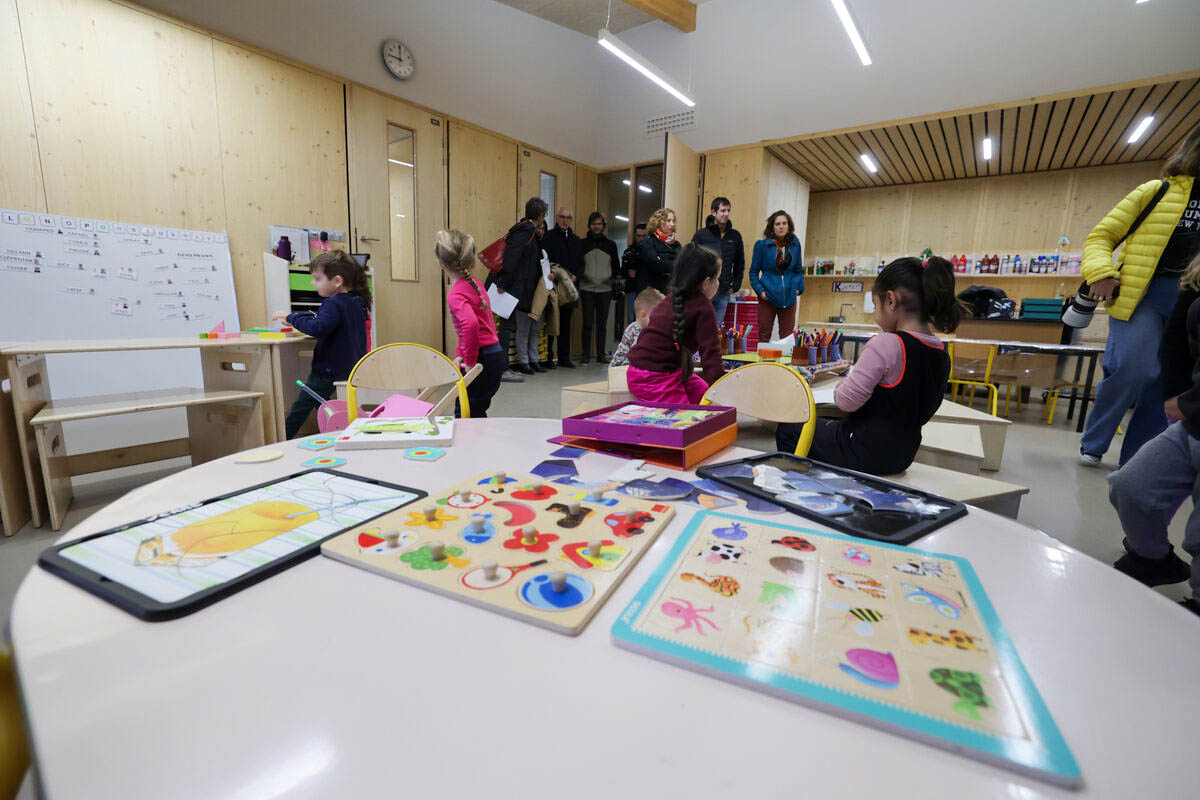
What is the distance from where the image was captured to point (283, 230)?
4086 millimetres

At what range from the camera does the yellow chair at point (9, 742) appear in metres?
0.52

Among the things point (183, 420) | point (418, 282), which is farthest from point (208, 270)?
point (418, 282)

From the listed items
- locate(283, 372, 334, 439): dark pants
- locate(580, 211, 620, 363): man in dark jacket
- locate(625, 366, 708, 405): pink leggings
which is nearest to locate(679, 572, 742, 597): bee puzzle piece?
locate(625, 366, 708, 405): pink leggings

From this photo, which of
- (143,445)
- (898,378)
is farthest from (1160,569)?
(143,445)

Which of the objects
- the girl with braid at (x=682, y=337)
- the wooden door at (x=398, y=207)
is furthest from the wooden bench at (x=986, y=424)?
the wooden door at (x=398, y=207)

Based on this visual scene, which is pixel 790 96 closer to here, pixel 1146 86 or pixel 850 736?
pixel 1146 86

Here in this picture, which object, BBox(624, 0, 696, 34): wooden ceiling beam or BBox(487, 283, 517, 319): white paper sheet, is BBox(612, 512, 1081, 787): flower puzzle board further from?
BBox(624, 0, 696, 34): wooden ceiling beam

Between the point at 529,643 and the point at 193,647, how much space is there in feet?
0.82

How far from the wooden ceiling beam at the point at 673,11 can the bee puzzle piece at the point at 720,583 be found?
6.09 m

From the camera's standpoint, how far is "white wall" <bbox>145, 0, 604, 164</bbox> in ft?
13.0

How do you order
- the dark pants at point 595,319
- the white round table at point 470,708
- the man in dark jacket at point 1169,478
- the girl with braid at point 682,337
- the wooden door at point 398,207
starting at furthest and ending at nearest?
the dark pants at point 595,319
the wooden door at point 398,207
the girl with braid at point 682,337
the man in dark jacket at point 1169,478
the white round table at point 470,708

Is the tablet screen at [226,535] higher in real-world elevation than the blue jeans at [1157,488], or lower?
higher

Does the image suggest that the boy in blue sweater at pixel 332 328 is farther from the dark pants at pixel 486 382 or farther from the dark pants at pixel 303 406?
the dark pants at pixel 486 382

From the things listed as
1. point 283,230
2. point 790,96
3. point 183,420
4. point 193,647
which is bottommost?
point 183,420
